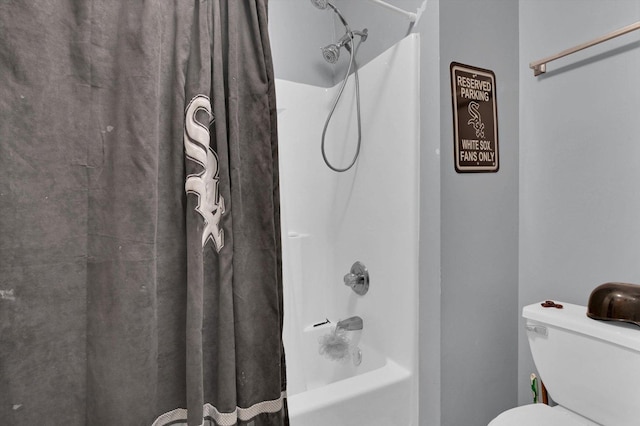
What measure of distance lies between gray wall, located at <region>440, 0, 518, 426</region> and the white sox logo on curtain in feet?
2.63

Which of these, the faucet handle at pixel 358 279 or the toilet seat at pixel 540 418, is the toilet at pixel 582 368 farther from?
the faucet handle at pixel 358 279

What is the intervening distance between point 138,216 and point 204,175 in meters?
0.20

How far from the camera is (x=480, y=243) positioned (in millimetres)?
1382

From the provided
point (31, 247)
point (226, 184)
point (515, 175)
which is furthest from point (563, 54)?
point (31, 247)

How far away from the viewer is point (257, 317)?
1.02 m

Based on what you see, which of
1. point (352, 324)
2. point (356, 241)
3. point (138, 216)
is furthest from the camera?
point (356, 241)

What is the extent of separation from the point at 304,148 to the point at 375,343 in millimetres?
1077

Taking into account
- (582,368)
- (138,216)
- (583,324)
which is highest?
(138,216)

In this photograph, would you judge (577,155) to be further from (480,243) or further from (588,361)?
(588,361)

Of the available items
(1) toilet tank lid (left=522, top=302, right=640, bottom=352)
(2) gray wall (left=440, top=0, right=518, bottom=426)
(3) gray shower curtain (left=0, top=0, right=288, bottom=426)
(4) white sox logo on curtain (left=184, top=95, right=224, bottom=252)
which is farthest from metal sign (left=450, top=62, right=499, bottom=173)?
(4) white sox logo on curtain (left=184, top=95, right=224, bottom=252)

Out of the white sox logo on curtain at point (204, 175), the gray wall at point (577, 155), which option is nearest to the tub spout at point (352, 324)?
the gray wall at point (577, 155)

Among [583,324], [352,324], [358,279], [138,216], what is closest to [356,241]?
[358,279]

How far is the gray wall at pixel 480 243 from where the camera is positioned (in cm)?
127

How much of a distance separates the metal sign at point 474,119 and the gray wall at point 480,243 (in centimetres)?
3
